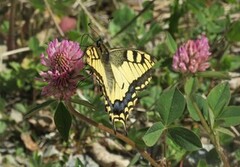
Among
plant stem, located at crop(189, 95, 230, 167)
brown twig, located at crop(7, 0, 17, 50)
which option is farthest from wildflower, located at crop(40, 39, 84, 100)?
brown twig, located at crop(7, 0, 17, 50)

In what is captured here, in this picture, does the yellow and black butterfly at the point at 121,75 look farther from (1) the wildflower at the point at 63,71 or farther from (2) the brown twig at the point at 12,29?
(2) the brown twig at the point at 12,29

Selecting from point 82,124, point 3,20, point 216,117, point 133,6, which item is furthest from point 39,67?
point 216,117

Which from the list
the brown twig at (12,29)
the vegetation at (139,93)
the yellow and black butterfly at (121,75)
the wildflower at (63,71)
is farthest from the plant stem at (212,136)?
the brown twig at (12,29)

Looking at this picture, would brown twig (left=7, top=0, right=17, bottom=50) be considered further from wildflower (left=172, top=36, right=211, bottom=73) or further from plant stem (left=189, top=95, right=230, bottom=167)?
plant stem (left=189, top=95, right=230, bottom=167)

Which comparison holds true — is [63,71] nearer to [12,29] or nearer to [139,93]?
[139,93]

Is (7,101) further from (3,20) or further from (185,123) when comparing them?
(185,123)

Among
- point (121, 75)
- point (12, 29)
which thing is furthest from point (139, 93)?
point (12, 29)
